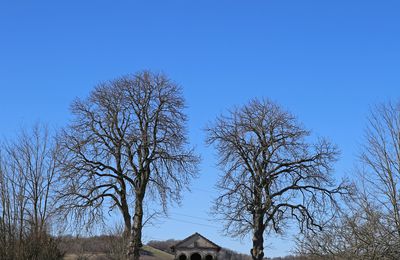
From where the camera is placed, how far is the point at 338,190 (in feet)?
107

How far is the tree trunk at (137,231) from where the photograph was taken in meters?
31.1

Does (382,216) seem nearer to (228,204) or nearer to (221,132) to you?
(228,204)

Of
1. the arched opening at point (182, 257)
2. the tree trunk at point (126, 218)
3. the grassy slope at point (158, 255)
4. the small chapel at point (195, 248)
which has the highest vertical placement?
the tree trunk at point (126, 218)

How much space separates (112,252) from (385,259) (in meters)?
23.6

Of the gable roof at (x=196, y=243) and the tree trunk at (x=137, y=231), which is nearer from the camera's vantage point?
the tree trunk at (x=137, y=231)

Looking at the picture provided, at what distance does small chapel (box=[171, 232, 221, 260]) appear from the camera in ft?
154

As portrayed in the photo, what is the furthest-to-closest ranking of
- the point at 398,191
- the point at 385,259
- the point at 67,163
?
the point at 67,163 → the point at 398,191 → the point at 385,259

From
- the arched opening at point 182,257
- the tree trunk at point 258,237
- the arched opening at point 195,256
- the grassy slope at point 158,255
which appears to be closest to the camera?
the tree trunk at point 258,237

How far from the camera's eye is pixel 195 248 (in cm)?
4691

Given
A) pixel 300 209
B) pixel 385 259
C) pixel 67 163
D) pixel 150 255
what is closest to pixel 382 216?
pixel 385 259

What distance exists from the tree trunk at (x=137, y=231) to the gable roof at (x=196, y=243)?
627 inches

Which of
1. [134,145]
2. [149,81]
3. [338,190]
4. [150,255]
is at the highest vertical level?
[149,81]

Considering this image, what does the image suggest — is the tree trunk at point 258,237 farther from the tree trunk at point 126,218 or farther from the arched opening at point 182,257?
the arched opening at point 182,257

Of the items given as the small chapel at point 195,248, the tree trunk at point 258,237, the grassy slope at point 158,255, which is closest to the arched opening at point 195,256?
the small chapel at point 195,248
